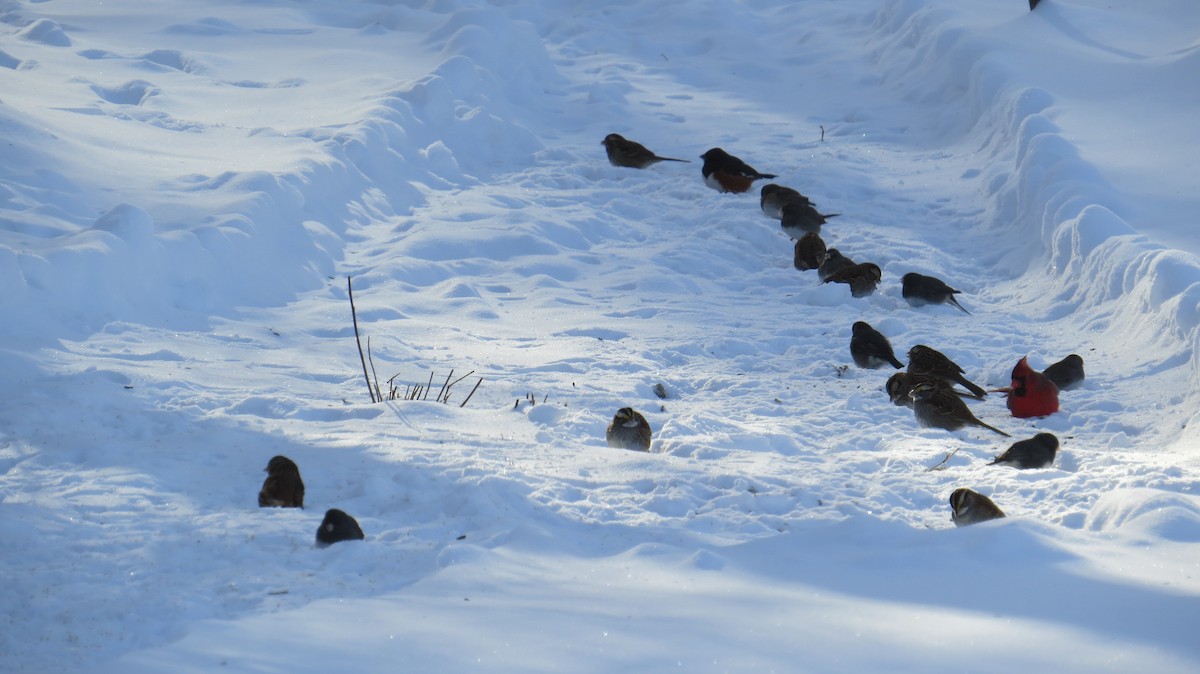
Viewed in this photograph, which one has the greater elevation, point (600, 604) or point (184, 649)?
point (600, 604)

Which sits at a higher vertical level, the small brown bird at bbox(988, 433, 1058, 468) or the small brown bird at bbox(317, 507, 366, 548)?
the small brown bird at bbox(988, 433, 1058, 468)

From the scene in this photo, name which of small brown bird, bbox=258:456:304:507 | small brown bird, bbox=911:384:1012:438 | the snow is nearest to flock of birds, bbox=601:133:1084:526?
small brown bird, bbox=911:384:1012:438

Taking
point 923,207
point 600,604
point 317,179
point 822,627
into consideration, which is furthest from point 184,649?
point 923,207

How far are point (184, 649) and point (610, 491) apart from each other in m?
1.97

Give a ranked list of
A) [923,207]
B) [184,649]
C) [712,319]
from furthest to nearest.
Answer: [923,207]
[712,319]
[184,649]

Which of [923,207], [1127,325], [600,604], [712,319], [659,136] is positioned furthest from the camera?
[659,136]

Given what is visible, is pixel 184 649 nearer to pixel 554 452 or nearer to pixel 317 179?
pixel 554 452

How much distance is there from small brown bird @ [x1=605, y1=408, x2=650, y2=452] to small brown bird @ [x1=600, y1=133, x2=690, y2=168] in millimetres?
5426

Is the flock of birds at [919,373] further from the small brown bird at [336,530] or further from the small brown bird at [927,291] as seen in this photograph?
the small brown bird at [336,530]

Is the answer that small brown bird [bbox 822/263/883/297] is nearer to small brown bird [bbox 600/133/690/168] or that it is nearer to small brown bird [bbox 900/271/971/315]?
small brown bird [bbox 900/271/971/315]

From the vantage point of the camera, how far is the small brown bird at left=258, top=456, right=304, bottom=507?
441cm

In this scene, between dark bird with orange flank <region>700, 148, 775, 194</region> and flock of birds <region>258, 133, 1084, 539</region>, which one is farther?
dark bird with orange flank <region>700, 148, 775, 194</region>

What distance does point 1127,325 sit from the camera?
687cm

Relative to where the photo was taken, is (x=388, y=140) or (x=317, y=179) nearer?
(x=317, y=179)
